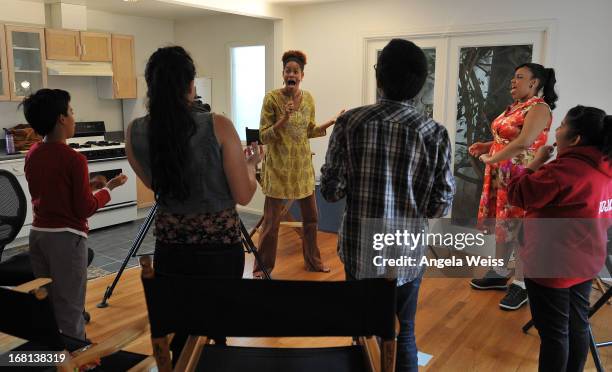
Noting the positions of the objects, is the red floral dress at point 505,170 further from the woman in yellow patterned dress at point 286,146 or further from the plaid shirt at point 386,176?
the plaid shirt at point 386,176

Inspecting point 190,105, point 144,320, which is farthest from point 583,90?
point 144,320

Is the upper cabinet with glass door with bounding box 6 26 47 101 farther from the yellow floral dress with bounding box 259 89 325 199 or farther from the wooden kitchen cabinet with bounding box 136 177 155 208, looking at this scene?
the yellow floral dress with bounding box 259 89 325 199

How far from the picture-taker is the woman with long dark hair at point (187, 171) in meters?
1.48

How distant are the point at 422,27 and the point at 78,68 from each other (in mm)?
3491

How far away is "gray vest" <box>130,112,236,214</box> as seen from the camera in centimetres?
151

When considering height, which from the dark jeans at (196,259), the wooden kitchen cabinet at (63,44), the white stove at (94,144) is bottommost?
the dark jeans at (196,259)

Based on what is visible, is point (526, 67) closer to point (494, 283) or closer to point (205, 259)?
point (494, 283)

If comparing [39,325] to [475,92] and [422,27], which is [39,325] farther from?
[422,27]

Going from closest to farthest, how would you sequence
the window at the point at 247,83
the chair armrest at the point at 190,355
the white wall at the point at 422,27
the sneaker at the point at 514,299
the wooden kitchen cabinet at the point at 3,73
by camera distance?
the chair armrest at the point at 190,355 → the sneaker at the point at 514,299 → the white wall at the point at 422,27 → the wooden kitchen cabinet at the point at 3,73 → the window at the point at 247,83

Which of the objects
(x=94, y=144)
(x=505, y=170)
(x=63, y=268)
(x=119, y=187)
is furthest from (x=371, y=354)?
(x=94, y=144)

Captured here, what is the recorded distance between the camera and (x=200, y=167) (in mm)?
1524

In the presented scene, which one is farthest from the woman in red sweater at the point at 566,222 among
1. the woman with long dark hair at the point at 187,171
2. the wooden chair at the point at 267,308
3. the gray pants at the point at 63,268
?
the gray pants at the point at 63,268

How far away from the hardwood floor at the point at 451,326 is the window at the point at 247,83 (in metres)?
2.73

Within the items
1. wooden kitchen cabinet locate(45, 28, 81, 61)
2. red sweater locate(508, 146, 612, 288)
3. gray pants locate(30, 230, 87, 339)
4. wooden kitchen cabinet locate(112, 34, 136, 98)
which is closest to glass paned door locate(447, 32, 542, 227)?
red sweater locate(508, 146, 612, 288)
